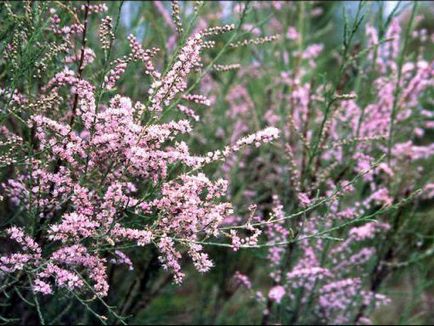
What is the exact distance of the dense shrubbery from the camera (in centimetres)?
263

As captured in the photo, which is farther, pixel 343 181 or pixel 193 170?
pixel 343 181

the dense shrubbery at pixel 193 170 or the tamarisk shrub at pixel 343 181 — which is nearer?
the dense shrubbery at pixel 193 170

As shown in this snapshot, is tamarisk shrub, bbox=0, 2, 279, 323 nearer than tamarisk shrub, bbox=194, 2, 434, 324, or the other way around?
tamarisk shrub, bbox=0, 2, 279, 323

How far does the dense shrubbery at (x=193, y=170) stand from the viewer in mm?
2635

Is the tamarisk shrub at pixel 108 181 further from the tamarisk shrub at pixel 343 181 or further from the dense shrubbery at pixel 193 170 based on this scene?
the tamarisk shrub at pixel 343 181

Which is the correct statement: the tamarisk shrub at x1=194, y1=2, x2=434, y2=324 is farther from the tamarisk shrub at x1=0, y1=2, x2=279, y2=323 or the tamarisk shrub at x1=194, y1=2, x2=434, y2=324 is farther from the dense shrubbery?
the tamarisk shrub at x1=0, y1=2, x2=279, y2=323

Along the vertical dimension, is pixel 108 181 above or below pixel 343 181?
below

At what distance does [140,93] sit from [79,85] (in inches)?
105

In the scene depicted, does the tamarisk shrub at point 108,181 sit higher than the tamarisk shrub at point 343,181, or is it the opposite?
the tamarisk shrub at point 343,181

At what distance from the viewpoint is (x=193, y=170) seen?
2.74 m

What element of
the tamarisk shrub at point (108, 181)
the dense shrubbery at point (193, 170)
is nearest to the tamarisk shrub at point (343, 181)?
the dense shrubbery at point (193, 170)

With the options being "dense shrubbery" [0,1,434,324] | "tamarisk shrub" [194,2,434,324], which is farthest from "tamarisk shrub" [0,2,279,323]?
"tamarisk shrub" [194,2,434,324]

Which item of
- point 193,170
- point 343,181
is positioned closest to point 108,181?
point 193,170

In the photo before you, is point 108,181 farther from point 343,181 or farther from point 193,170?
point 343,181
